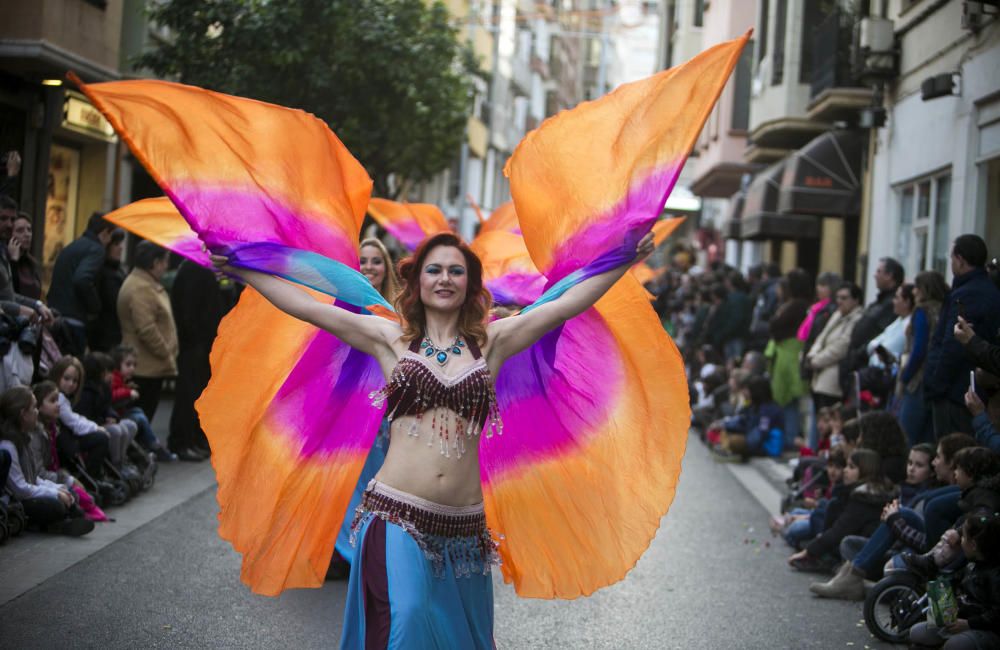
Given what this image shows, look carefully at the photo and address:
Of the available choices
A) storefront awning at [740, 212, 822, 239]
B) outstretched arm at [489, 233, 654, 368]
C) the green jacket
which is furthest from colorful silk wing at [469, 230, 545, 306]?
storefront awning at [740, 212, 822, 239]

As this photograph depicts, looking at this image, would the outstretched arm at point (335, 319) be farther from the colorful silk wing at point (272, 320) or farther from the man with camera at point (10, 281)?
the man with camera at point (10, 281)

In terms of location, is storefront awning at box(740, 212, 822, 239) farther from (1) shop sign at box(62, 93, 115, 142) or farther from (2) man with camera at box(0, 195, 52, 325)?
(2) man with camera at box(0, 195, 52, 325)

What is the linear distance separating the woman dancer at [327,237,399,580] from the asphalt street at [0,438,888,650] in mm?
302

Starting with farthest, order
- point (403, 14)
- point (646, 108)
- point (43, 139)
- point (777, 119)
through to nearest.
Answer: point (777, 119) < point (403, 14) < point (43, 139) < point (646, 108)

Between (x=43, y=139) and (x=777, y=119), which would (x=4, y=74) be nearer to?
(x=43, y=139)

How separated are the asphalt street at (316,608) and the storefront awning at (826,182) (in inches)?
415

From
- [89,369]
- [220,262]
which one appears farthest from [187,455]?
[220,262]

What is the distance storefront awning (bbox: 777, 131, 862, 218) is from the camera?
19812 millimetres

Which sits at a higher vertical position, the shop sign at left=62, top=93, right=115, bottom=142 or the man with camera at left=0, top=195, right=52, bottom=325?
the shop sign at left=62, top=93, right=115, bottom=142

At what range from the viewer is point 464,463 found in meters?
5.14

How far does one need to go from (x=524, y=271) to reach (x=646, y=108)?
11.9 feet

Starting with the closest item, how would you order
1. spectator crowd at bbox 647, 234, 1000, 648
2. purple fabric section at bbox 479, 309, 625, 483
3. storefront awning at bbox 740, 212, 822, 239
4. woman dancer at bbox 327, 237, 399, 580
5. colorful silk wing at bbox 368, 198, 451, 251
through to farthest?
purple fabric section at bbox 479, 309, 625, 483, spectator crowd at bbox 647, 234, 1000, 648, woman dancer at bbox 327, 237, 399, 580, colorful silk wing at bbox 368, 198, 451, 251, storefront awning at bbox 740, 212, 822, 239

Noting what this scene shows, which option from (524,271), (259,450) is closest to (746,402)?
(524,271)

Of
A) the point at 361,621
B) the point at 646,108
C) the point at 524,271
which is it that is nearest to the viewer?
the point at 361,621
